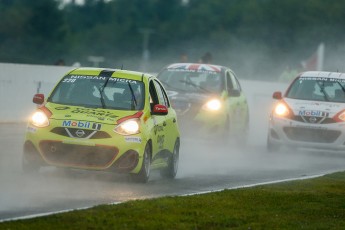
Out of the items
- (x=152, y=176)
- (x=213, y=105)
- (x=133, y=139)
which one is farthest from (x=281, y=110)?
(x=133, y=139)

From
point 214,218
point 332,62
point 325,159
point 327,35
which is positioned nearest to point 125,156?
point 214,218

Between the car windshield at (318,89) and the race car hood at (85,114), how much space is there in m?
9.18

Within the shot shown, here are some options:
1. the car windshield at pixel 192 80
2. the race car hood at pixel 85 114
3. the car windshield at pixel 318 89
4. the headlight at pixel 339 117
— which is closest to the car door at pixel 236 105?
the car windshield at pixel 192 80

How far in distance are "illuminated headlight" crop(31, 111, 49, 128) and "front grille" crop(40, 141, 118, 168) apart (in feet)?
0.98

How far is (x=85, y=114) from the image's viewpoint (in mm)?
15133

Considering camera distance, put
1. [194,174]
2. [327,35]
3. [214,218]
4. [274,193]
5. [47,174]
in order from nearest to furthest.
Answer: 1. [214,218]
2. [274,193]
3. [47,174]
4. [194,174]
5. [327,35]

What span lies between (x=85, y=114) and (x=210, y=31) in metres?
76.7

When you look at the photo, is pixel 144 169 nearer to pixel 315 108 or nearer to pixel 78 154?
pixel 78 154

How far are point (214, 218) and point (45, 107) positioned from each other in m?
4.75

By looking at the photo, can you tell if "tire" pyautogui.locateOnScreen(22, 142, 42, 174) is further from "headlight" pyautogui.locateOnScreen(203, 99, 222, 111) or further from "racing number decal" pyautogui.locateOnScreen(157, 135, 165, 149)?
"headlight" pyautogui.locateOnScreen(203, 99, 222, 111)

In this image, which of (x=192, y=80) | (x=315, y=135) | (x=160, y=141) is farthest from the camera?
(x=192, y=80)

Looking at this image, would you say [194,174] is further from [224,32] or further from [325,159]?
[224,32]

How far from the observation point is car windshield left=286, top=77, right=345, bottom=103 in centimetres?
2400

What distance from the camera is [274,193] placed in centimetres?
1422
